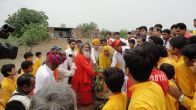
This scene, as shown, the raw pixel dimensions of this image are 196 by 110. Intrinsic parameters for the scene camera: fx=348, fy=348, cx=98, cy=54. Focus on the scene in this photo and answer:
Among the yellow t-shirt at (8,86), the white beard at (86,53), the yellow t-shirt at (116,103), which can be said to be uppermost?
the yellow t-shirt at (116,103)

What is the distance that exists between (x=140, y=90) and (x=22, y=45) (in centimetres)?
2285

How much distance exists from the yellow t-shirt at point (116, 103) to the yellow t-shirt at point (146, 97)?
0.65m

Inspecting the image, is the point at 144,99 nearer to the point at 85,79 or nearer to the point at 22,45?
the point at 85,79

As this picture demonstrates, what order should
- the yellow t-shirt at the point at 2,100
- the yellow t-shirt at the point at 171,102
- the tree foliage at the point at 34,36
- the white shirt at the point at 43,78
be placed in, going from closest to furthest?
the yellow t-shirt at the point at 171,102 < the yellow t-shirt at the point at 2,100 < the white shirt at the point at 43,78 < the tree foliage at the point at 34,36

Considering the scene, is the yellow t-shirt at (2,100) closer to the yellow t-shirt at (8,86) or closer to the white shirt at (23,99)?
the yellow t-shirt at (8,86)

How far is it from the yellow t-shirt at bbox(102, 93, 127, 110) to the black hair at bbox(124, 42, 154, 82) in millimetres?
644

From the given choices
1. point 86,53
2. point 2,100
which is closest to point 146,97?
point 2,100

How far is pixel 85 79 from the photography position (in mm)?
8453

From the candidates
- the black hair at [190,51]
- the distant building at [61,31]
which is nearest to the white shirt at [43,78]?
the black hair at [190,51]

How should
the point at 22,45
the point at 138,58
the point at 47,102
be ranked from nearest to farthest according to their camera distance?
the point at 47,102
the point at 138,58
the point at 22,45

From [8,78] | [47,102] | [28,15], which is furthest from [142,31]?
[28,15]

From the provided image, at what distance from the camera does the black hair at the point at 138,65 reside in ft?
8.84

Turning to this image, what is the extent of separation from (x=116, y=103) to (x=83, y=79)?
5.17 m

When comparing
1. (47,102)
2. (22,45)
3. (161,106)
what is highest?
(47,102)
